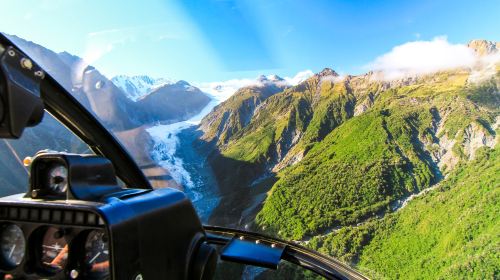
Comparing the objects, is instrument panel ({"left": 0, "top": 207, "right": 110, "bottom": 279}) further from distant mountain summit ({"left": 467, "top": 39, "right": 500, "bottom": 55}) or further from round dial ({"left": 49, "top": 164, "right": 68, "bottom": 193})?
distant mountain summit ({"left": 467, "top": 39, "right": 500, "bottom": 55})

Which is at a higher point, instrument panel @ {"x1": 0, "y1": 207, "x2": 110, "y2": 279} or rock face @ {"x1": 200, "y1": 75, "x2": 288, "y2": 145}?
rock face @ {"x1": 200, "y1": 75, "x2": 288, "y2": 145}

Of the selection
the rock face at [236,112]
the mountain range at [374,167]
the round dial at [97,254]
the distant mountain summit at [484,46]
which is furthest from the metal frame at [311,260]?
the distant mountain summit at [484,46]

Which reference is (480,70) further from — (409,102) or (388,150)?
(388,150)

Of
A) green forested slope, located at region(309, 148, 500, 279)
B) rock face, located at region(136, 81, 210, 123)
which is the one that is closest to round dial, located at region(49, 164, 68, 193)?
green forested slope, located at region(309, 148, 500, 279)

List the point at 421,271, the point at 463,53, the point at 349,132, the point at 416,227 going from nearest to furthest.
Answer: the point at 421,271 < the point at 416,227 < the point at 349,132 < the point at 463,53

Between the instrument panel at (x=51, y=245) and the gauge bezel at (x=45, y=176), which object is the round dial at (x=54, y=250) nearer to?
the instrument panel at (x=51, y=245)

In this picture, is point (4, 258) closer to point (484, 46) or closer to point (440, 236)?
point (440, 236)

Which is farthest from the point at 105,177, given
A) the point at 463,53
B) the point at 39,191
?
the point at 463,53
